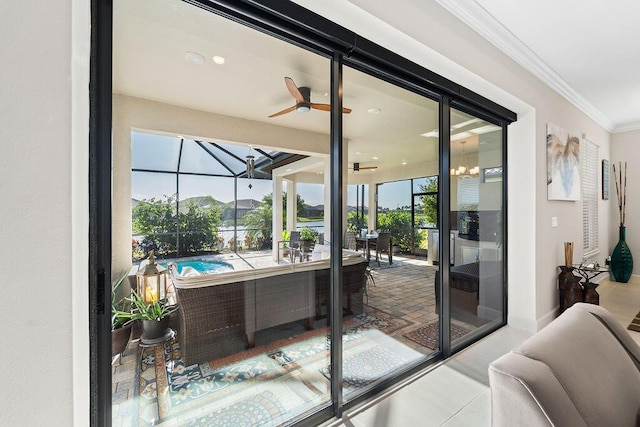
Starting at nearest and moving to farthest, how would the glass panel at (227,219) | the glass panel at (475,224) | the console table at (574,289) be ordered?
the glass panel at (227,219) → the glass panel at (475,224) → the console table at (574,289)

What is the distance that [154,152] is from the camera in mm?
Result: 1377

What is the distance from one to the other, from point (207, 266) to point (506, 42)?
307cm

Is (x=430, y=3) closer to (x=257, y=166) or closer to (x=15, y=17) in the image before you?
(x=257, y=166)

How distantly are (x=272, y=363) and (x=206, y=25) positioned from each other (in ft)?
6.97

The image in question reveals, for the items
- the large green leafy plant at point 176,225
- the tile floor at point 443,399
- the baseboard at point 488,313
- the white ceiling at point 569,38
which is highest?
the white ceiling at point 569,38

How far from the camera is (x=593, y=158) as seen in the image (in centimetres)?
449

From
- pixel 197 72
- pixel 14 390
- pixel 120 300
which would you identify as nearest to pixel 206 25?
pixel 197 72

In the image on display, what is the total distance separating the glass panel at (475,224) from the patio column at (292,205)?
4.83ft

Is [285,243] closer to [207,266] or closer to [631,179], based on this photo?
[207,266]

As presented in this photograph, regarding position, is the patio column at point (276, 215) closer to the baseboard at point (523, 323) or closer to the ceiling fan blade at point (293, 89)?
the ceiling fan blade at point (293, 89)

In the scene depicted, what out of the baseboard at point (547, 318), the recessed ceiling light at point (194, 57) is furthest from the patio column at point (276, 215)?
the baseboard at point (547, 318)

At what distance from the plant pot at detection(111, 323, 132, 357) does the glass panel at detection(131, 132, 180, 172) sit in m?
0.72

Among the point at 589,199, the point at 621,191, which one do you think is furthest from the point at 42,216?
the point at 621,191

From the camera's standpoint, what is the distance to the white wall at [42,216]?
0.76 metres
